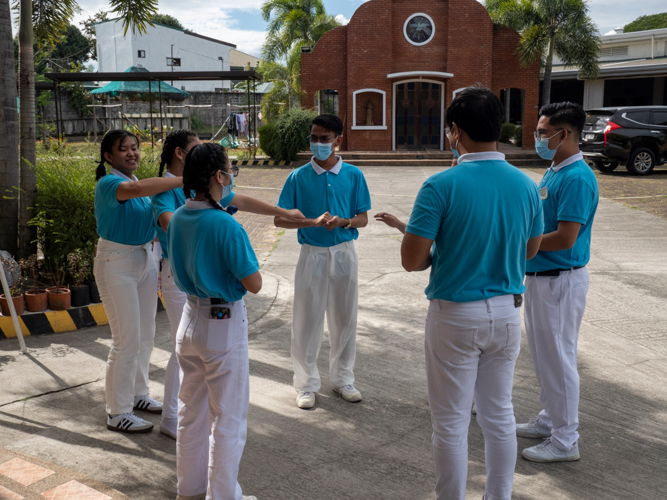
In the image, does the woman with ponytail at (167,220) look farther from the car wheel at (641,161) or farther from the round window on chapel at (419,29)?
the round window on chapel at (419,29)

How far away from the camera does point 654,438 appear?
3.75 m

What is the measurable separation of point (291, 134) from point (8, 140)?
16.3 m

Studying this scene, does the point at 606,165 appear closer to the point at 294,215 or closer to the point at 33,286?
the point at 33,286

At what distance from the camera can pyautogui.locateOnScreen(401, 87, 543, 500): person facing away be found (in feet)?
8.53

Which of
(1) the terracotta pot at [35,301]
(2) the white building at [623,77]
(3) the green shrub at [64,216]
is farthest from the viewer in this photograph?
(2) the white building at [623,77]

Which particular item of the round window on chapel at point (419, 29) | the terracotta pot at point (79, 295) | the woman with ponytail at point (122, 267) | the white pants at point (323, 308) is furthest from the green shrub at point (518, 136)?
the woman with ponytail at point (122, 267)

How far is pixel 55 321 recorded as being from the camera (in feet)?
19.0

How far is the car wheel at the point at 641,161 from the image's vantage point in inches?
693

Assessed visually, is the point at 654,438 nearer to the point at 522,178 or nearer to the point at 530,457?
the point at 530,457

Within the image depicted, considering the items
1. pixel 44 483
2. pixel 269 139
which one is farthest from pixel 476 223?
pixel 269 139

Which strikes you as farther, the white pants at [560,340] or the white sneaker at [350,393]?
the white sneaker at [350,393]

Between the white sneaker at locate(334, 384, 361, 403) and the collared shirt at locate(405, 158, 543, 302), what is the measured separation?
179 cm

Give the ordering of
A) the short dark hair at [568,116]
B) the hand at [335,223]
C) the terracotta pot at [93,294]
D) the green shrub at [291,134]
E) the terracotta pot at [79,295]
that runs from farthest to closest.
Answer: the green shrub at [291,134], the terracotta pot at [93,294], the terracotta pot at [79,295], the hand at [335,223], the short dark hair at [568,116]

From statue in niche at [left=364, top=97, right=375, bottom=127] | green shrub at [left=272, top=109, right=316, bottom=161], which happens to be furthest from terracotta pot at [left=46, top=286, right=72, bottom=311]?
statue in niche at [left=364, top=97, right=375, bottom=127]
